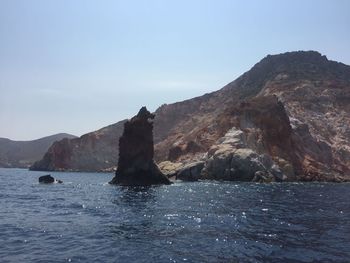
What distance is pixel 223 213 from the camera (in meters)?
43.4

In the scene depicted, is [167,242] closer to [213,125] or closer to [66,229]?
[66,229]

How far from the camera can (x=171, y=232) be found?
1273 inches

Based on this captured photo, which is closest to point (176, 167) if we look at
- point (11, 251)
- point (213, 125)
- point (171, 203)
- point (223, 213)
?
point (213, 125)

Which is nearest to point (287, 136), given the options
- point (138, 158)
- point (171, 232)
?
point (138, 158)

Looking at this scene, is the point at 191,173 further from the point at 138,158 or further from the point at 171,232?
the point at 171,232

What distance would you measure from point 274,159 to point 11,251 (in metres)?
103

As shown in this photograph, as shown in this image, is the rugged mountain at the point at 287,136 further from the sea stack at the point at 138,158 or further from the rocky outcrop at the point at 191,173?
the sea stack at the point at 138,158

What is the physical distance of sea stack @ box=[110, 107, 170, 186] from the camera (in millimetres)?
86562

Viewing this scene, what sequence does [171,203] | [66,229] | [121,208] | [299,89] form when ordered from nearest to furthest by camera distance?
[66,229] → [121,208] → [171,203] → [299,89]

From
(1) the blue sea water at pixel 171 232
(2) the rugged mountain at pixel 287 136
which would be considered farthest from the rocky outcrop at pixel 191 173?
(1) the blue sea water at pixel 171 232

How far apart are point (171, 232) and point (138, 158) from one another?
55.1 m

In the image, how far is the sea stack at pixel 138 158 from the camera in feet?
284

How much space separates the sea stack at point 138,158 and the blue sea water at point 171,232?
34330 mm

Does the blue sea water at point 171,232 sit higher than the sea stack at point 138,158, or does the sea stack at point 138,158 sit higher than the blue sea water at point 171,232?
the sea stack at point 138,158
